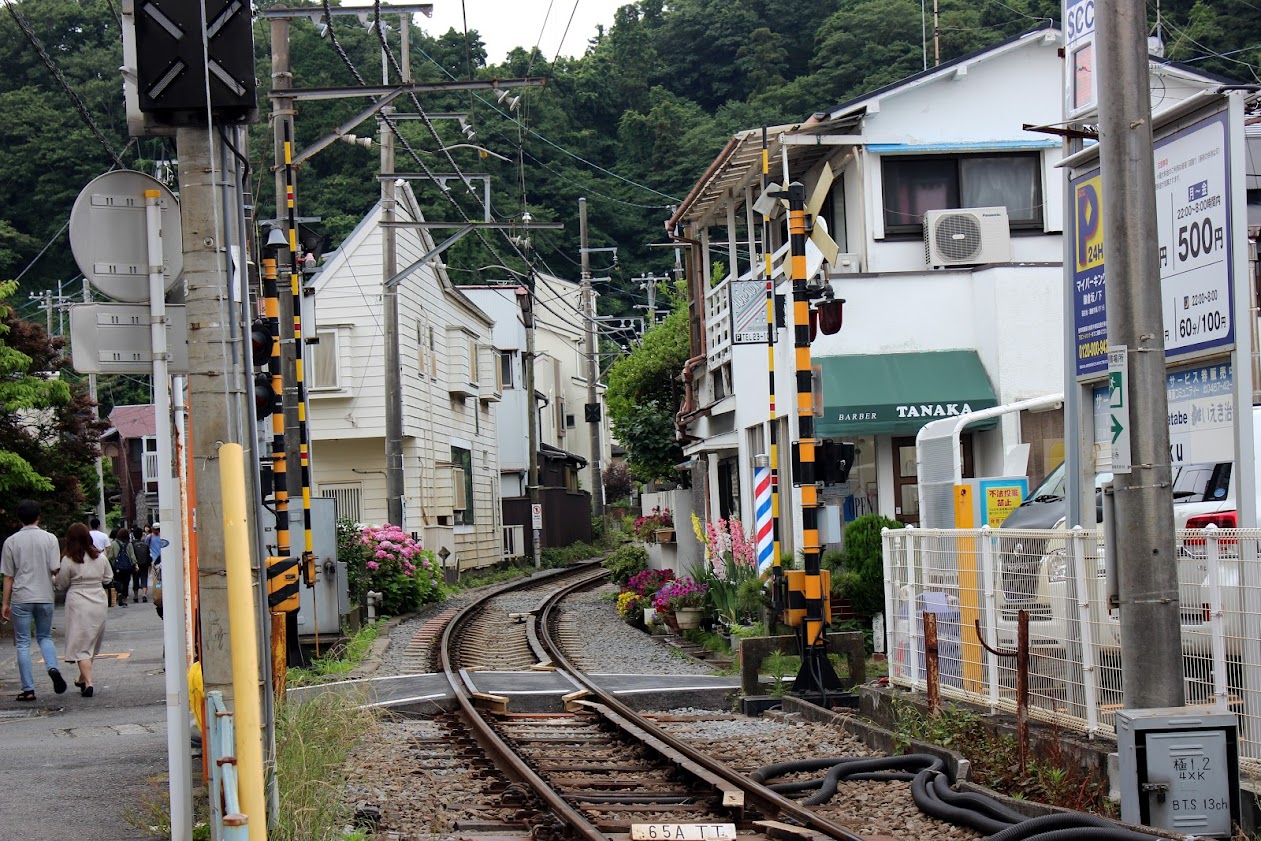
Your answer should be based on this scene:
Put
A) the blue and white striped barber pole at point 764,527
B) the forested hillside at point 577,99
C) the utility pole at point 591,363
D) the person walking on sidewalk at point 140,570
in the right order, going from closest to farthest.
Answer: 1. the blue and white striped barber pole at point 764,527
2. the forested hillside at point 577,99
3. the person walking on sidewalk at point 140,570
4. the utility pole at point 591,363

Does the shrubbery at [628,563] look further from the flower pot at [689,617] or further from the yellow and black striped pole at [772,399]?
the yellow and black striped pole at [772,399]

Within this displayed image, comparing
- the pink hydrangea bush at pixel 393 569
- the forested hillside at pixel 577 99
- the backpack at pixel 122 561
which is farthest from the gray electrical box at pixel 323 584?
the backpack at pixel 122 561

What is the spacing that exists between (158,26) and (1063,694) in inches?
246

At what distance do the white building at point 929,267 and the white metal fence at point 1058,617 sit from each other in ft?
20.3

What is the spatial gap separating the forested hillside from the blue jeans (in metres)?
7.72

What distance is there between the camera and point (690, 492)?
27.0 m

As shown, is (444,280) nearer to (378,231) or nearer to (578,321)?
(378,231)

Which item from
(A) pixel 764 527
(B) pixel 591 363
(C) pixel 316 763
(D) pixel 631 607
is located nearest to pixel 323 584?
(A) pixel 764 527

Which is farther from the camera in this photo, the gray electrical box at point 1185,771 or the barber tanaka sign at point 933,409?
the barber tanaka sign at point 933,409

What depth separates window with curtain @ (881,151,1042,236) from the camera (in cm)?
1867

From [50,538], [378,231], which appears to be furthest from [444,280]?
[50,538]

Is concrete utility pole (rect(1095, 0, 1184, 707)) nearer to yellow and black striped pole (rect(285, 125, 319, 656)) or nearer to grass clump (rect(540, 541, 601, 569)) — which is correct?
yellow and black striped pole (rect(285, 125, 319, 656))

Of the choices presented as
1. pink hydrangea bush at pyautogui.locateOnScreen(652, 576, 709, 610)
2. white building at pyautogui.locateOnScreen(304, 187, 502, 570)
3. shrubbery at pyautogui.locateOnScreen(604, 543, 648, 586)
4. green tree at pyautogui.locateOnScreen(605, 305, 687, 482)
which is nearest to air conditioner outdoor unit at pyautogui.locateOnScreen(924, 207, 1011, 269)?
pink hydrangea bush at pyautogui.locateOnScreen(652, 576, 709, 610)

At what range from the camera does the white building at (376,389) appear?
3109 cm
